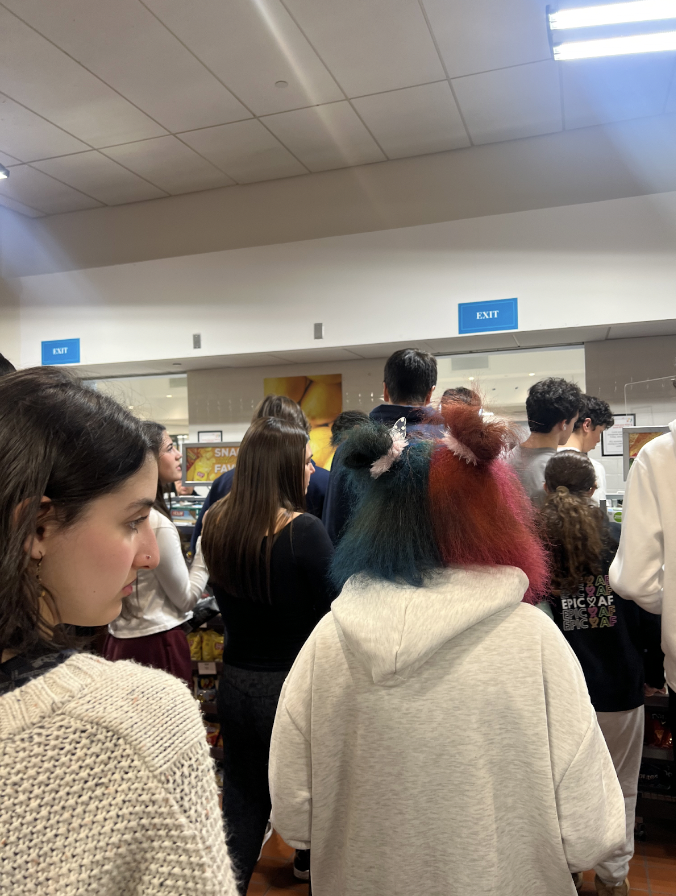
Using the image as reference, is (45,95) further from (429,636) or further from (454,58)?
(429,636)

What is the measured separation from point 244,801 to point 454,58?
3.83 m

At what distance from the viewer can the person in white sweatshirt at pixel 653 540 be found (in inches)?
71.5

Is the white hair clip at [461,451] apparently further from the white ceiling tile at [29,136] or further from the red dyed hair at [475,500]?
the white ceiling tile at [29,136]

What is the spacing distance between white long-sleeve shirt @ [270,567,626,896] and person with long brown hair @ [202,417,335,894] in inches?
29.1

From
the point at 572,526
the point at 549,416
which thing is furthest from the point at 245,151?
the point at 572,526

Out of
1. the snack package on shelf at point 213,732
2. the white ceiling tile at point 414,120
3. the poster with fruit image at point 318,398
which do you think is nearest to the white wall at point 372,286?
the poster with fruit image at point 318,398

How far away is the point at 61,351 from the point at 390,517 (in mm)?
4790

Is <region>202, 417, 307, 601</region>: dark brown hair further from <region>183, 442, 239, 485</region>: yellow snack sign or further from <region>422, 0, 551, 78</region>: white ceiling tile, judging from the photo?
<region>422, 0, 551, 78</region>: white ceiling tile

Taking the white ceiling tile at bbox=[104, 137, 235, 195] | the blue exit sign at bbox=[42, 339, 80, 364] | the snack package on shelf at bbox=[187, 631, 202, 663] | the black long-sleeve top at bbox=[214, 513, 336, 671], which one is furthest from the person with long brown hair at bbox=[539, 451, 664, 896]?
the blue exit sign at bbox=[42, 339, 80, 364]

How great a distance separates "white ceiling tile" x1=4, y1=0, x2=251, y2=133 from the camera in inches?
123

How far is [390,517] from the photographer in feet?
3.56

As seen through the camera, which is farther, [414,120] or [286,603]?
[414,120]

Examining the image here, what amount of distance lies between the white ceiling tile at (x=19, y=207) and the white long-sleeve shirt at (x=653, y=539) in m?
5.67

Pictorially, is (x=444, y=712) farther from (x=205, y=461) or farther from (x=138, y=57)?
(x=138, y=57)
